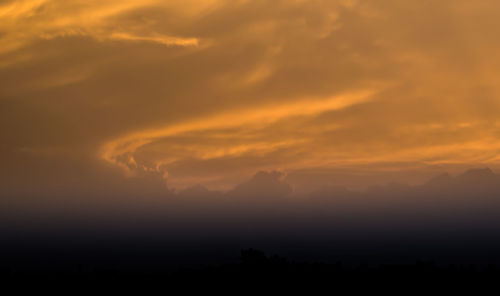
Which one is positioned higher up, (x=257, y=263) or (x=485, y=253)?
(x=257, y=263)

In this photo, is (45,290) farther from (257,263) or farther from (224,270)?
(257,263)

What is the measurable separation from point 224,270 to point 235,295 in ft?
32.4

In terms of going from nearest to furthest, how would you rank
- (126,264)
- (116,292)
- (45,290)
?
(116,292) < (45,290) < (126,264)

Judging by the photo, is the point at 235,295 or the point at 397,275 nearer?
the point at 235,295

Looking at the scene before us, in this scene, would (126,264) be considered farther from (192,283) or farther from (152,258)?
(192,283)

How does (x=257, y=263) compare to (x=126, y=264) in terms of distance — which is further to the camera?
(x=126, y=264)

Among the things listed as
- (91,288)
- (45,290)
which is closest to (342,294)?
(91,288)

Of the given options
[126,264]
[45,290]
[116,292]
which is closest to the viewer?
[116,292]

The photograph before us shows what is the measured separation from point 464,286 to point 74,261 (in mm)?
148189

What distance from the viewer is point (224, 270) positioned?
55.1 metres

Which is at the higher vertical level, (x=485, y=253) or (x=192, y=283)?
(x=192, y=283)

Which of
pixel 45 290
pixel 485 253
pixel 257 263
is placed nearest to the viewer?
pixel 257 263

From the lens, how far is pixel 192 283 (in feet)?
172

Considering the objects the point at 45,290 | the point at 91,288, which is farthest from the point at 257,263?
the point at 45,290
